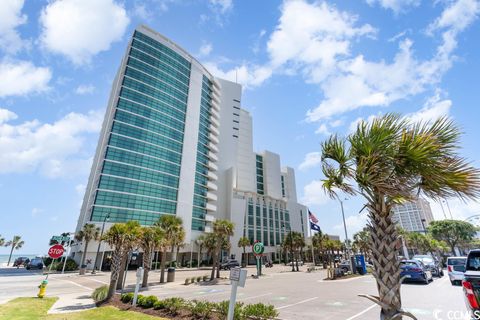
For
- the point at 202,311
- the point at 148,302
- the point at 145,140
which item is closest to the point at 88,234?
the point at 145,140

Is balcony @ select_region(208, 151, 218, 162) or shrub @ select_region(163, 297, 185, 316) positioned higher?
balcony @ select_region(208, 151, 218, 162)

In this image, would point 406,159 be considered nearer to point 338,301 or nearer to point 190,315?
point 190,315

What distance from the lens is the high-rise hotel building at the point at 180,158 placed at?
56.8m

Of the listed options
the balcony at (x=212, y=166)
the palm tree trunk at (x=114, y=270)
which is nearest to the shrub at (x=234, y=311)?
the palm tree trunk at (x=114, y=270)

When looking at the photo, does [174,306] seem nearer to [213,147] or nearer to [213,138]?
[213,147]

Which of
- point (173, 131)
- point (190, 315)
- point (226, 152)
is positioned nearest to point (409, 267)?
point (190, 315)

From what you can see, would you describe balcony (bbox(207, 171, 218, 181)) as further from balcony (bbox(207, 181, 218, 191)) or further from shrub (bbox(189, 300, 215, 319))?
shrub (bbox(189, 300, 215, 319))

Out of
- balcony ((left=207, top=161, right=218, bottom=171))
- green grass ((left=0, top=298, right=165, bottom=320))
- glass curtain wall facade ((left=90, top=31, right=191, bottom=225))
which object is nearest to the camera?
green grass ((left=0, top=298, right=165, bottom=320))

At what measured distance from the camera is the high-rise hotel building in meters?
56.8

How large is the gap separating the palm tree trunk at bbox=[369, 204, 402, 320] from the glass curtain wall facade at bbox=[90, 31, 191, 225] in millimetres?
55380

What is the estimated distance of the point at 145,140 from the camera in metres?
61.8

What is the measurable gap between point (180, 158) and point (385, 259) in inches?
2627

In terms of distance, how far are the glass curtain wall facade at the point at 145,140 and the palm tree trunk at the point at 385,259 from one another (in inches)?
2180

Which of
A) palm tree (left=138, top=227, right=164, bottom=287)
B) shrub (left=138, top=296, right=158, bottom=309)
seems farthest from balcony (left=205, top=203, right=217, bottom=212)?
shrub (left=138, top=296, right=158, bottom=309)
